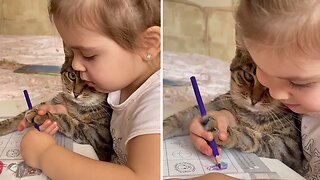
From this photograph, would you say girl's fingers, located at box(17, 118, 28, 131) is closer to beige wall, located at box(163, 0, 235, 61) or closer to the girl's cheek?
beige wall, located at box(163, 0, 235, 61)

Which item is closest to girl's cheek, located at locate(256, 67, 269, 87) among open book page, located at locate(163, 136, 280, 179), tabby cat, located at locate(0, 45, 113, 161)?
open book page, located at locate(163, 136, 280, 179)

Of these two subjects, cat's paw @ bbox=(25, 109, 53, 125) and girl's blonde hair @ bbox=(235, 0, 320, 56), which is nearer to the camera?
girl's blonde hair @ bbox=(235, 0, 320, 56)

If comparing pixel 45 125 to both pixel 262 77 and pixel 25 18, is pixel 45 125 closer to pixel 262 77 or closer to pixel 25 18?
pixel 25 18

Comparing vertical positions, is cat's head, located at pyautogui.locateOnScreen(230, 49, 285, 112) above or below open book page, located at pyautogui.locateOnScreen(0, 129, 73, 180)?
above

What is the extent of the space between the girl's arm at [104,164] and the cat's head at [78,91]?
0.25 ft

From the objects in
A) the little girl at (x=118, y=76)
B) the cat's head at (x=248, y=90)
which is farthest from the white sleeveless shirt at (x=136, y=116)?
the cat's head at (x=248, y=90)

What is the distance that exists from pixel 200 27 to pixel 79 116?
8.2 inches

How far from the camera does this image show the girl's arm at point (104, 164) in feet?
1.88

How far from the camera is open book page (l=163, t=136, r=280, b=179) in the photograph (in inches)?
23.5

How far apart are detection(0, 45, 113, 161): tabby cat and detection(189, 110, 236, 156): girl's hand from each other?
12 cm

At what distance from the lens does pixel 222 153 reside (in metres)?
0.61

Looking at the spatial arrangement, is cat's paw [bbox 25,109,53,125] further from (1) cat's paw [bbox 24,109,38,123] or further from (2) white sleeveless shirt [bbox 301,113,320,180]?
(2) white sleeveless shirt [bbox 301,113,320,180]

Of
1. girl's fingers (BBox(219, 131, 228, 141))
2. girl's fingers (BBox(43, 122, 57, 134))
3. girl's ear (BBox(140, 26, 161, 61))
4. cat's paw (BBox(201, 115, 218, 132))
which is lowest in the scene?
girl's fingers (BBox(219, 131, 228, 141))

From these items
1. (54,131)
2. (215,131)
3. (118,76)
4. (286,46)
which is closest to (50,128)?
(54,131)
